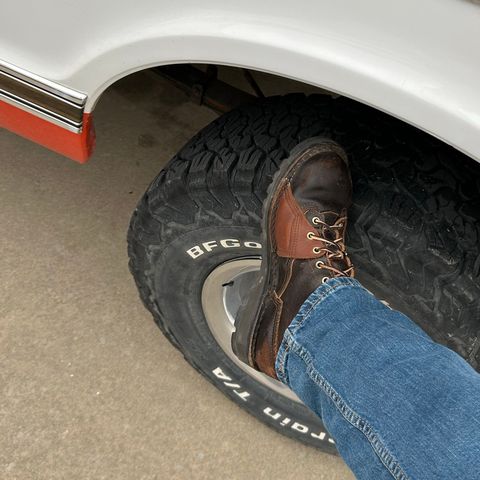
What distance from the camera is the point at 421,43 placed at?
0.76 metres

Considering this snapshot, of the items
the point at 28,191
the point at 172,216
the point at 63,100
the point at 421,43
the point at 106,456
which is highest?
the point at 421,43

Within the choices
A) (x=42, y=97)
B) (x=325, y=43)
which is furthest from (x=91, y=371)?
(x=325, y=43)

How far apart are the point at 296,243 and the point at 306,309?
16 centimetres

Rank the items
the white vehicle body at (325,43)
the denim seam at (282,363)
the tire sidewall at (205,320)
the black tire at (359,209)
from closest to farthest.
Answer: the white vehicle body at (325,43), the black tire at (359,209), the denim seam at (282,363), the tire sidewall at (205,320)

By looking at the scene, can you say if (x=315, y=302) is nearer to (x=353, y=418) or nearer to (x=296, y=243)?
(x=296, y=243)

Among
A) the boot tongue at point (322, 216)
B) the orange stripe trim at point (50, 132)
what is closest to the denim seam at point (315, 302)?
the boot tongue at point (322, 216)

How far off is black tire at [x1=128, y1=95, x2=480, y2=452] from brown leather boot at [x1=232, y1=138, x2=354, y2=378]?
4cm

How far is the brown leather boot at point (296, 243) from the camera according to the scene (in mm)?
1132

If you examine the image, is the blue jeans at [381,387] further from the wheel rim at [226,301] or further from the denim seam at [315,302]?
the wheel rim at [226,301]

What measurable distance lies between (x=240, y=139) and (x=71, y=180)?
106 centimetres

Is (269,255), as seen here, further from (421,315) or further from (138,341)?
(138,341)

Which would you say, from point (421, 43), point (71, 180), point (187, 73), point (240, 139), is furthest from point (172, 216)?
point (71, 180)

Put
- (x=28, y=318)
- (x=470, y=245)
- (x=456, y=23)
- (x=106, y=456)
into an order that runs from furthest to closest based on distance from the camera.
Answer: (x=28, y=318) → (x=106, y=456) → (x=470, y=245) → (x=456, y=23)

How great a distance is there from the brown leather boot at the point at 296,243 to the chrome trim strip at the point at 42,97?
0.43 metres
